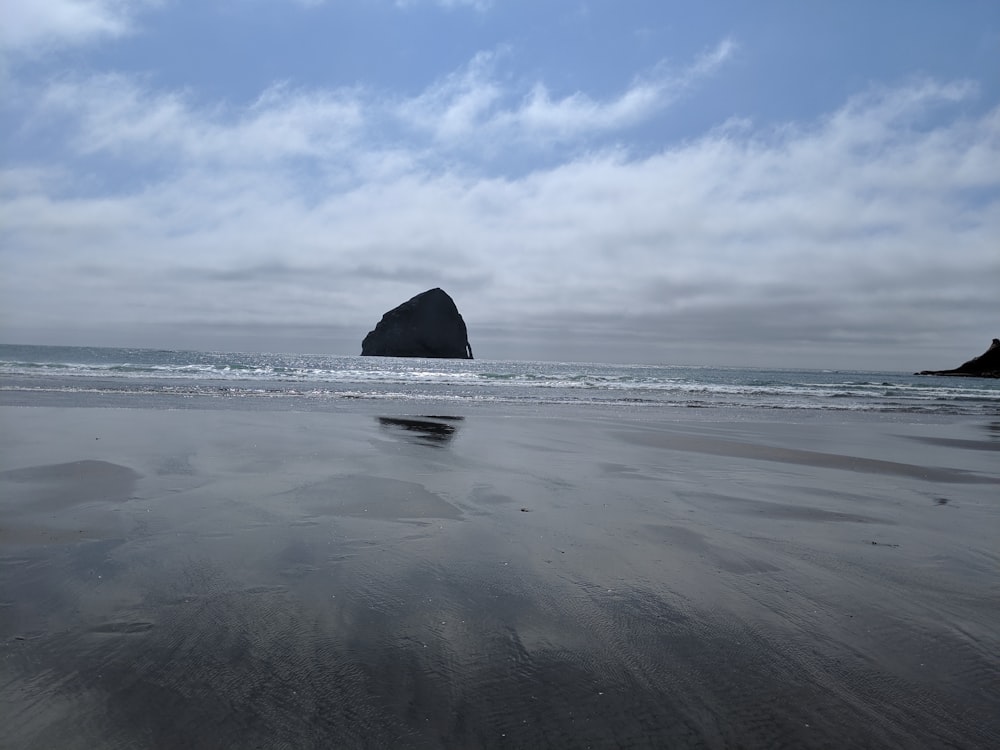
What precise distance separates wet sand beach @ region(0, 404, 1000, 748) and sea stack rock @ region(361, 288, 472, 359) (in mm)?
136640

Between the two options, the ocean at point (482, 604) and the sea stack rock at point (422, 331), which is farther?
the sea stack rock at point (422, 331)

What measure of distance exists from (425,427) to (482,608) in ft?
34.1

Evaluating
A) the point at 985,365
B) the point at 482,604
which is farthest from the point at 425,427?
the point at 985,365

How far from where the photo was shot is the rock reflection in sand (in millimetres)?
11930

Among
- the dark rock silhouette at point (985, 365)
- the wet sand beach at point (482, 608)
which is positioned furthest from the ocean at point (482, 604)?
the dark rock silhouette at point (985, 365)

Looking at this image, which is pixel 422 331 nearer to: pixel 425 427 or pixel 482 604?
pixel 425 427

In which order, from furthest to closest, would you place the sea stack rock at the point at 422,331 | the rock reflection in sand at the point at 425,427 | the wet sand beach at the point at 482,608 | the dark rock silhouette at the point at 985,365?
1. the sea stack rock at the point at 422,331
2. the dark rock silhouette at the point at 985,365
3. the rock reflection in sand at the point at 425,427
4. the wet sand beach at the point at 482,608

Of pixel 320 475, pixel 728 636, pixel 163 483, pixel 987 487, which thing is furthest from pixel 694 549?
pixel 987 487

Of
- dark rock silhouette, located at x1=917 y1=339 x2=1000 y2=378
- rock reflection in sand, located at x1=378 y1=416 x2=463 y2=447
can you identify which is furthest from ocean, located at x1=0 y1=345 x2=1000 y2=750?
dark rock silhouette, located at x1=917 y1=339 x2=1000 y2=378

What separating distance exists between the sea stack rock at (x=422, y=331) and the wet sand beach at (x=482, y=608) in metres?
137

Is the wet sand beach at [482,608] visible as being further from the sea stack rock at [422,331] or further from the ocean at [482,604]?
the sea stack rock at [422,331]

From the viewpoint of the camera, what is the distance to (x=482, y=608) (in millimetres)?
3734

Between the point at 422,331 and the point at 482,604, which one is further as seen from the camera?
the point at 422,331

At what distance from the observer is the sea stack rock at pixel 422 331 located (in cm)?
14425
